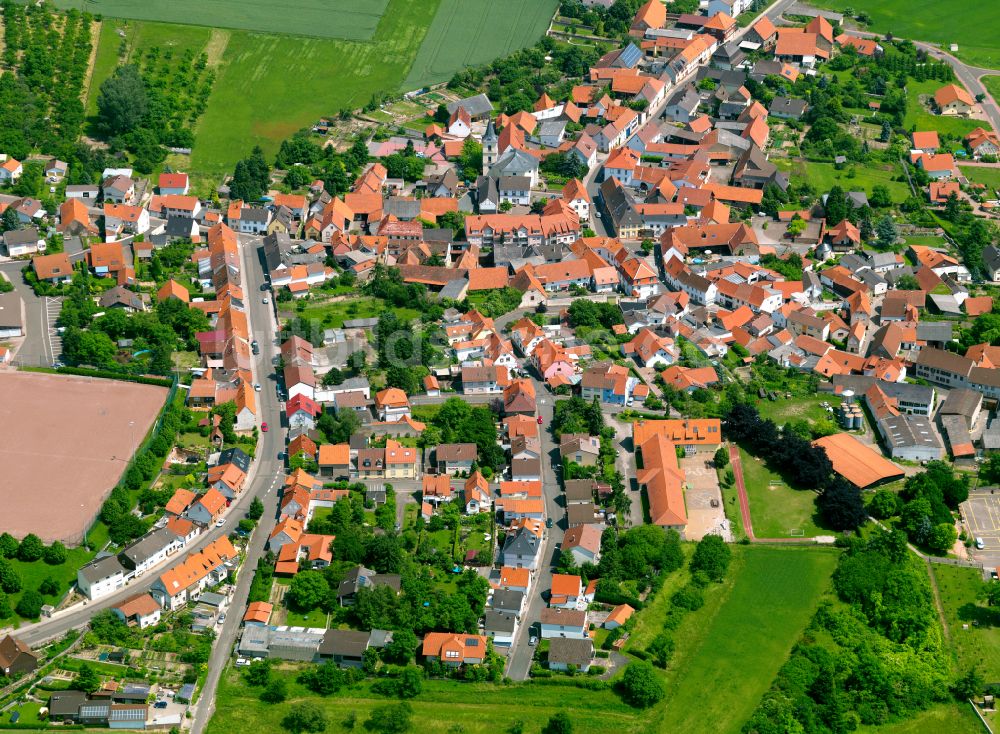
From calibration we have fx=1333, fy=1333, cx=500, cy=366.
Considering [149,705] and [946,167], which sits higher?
[946,167]

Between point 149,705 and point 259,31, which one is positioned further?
point 259,31

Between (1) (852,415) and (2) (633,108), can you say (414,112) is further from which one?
(1) (852,415)

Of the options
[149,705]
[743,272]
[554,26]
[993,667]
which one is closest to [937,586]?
[993,667]

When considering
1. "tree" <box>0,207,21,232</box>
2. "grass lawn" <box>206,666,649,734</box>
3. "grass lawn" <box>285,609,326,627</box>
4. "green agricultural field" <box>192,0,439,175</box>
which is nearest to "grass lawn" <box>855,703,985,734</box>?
"grass lawn" <box>206,666,649,734</box>

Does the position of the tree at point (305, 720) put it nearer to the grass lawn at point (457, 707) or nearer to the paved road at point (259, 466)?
the grass lawn at point (457, 707)

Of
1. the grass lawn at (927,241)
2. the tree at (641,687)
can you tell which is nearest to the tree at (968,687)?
the tree at (641,687)

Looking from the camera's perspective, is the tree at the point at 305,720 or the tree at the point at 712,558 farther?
the tree at the point at 712,558
